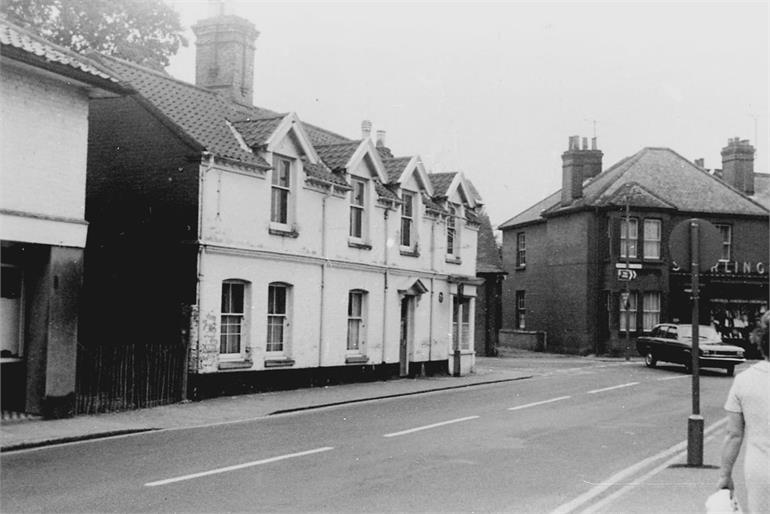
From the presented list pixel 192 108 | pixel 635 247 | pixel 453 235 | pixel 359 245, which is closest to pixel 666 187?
pixel 635 247

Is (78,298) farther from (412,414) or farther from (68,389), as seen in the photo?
(412,414)

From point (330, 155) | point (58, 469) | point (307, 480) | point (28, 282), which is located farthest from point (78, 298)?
point (330, 155)

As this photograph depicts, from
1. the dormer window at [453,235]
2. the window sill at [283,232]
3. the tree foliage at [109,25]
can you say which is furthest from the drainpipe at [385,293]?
the tree foliage at [109,25]

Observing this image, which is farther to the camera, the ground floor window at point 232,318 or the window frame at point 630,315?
the window frame at point 630,315

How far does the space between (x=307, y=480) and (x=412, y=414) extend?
7.52 m

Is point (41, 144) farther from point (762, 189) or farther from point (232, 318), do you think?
point (762, 189)

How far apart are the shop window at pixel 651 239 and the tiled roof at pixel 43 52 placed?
31989 mm

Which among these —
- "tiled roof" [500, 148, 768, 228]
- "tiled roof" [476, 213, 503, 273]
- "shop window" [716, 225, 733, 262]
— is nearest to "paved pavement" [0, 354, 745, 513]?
"tiled roof" [476, 213, 503, 273]

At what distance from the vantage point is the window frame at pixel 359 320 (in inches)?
974

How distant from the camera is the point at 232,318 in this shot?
794 inches

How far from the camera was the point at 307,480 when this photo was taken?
948 cm

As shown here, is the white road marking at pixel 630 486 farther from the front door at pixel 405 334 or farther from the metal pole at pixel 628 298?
the metal pole at pixel 628 298

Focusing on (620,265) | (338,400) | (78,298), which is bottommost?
(338,400)

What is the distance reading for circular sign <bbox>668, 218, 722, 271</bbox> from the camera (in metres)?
10.9
